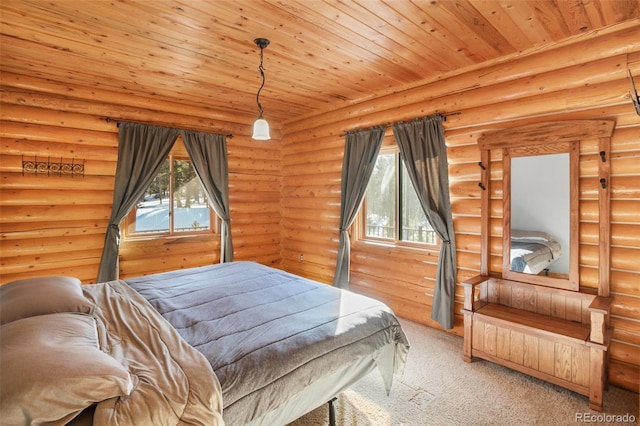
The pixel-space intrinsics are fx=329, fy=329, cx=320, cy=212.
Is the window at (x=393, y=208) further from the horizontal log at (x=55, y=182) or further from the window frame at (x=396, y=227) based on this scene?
the horizontal log at (x=55, y=182)

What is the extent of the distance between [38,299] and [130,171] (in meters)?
2.56

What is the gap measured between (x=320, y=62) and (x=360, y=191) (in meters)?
1.71

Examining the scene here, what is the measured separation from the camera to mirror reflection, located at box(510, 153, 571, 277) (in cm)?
276

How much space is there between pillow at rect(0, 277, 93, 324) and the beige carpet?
1.55 meters

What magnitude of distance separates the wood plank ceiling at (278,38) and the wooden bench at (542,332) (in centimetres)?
209

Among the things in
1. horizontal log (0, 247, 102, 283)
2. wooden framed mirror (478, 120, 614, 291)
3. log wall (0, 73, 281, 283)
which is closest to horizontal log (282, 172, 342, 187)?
log wall (0, 73, 281, 283)

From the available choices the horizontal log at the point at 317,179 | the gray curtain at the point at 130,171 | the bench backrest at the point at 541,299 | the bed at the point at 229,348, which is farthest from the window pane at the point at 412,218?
the gray curtain at the point at 130,171

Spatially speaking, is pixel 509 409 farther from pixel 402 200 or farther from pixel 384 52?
pixel 384 52

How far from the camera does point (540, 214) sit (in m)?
2.88

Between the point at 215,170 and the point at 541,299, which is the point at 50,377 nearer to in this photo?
the point at 541,299

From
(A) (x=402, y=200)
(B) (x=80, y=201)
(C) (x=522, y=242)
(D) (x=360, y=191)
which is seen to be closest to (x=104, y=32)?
(B) (x=80, y=201)

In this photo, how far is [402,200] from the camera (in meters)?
4.12

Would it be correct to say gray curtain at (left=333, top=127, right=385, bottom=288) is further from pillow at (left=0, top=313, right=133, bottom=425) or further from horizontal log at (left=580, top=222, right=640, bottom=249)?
pillow at (left=0, top=313, right=133, bottom=425)

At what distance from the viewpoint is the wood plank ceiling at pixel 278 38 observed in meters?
2.27
